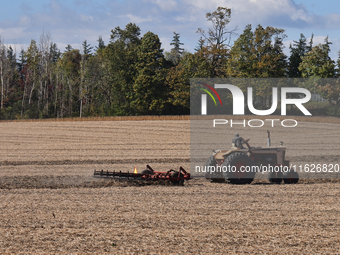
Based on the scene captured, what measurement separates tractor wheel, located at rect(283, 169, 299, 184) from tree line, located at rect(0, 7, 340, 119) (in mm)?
20956

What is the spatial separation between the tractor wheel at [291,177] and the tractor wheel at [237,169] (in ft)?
3.89

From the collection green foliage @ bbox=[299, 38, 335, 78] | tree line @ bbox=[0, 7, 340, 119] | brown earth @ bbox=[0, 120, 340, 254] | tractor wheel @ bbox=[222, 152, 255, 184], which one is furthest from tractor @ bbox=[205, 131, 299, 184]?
green foliage @ bbox=[299, 38, 335, 78]

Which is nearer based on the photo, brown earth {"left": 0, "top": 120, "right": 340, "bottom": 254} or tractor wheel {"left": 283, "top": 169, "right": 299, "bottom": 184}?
brown earth {"left": 0, "top": 120, "right": 340, "bottom": 254}

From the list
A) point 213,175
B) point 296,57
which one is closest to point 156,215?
point 213,175

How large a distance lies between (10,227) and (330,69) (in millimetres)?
42130

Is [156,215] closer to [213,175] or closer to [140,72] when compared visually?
[213,175]

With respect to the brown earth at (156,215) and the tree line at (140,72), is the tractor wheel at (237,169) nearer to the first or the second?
the brown earth at (156,215)

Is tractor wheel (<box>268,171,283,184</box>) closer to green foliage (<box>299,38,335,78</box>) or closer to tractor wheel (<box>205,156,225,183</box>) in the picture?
tractor wheel (<box>205,156,225,183</box>)

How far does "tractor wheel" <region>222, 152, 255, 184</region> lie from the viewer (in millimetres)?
11617

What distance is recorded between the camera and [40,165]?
720 inches

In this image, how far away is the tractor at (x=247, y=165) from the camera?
1171cm

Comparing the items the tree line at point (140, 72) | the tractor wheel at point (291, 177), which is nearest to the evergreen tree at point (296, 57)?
the tree line at point (140, 72)

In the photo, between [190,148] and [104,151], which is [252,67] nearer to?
[190,148]

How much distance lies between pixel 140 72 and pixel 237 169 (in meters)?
41.6
